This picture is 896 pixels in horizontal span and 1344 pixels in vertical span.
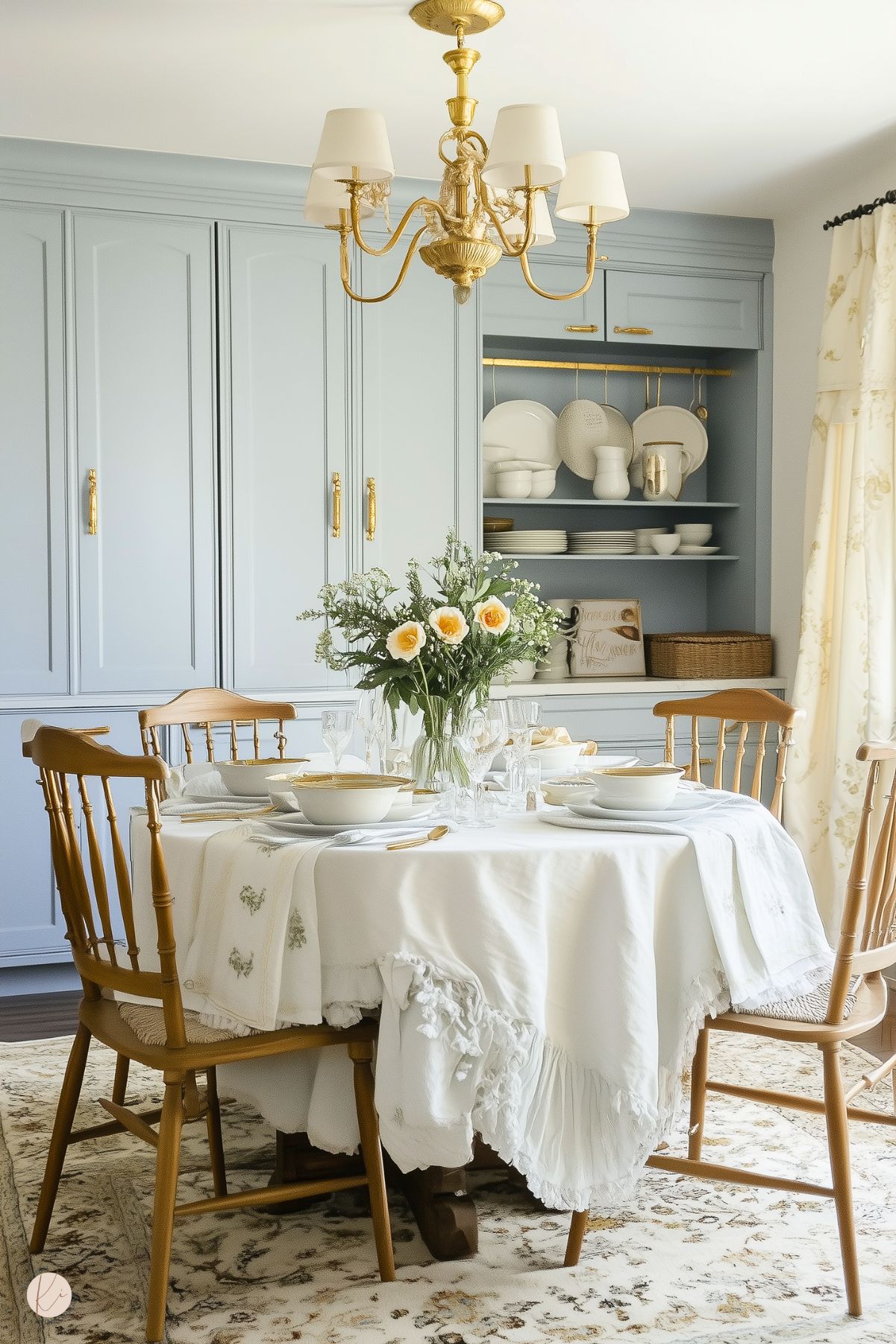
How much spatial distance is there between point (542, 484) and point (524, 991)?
A: 3.11 meters

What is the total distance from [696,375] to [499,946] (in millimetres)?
3738

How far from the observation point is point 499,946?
1905 mm

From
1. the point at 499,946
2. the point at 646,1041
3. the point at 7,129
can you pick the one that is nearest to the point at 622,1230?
the point at 646,1041

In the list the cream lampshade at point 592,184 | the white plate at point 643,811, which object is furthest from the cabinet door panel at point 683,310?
the white plate at point 643,811

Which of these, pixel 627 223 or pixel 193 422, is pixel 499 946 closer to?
pixel 193 422

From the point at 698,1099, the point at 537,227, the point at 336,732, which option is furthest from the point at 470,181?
the point at 698,1099

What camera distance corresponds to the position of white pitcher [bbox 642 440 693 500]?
4.82 metres

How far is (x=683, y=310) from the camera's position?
4691 millimetres

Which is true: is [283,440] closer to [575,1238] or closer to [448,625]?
[448,625]

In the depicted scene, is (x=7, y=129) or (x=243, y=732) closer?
(x=7, y=129)

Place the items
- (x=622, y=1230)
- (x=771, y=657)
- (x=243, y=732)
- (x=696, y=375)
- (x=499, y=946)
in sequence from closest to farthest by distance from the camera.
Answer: (x=499, y=946) < (x=622, y=1230) < (x=243, y=732) < (x=771, y=657) < (x=696, y=375)

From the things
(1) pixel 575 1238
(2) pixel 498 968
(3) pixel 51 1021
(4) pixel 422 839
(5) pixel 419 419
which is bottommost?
(3) pixel 51 1021

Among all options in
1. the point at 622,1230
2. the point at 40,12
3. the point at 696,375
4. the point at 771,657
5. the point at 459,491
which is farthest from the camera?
the point at 696,375

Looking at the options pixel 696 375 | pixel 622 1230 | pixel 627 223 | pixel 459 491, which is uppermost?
pixel 627 223
